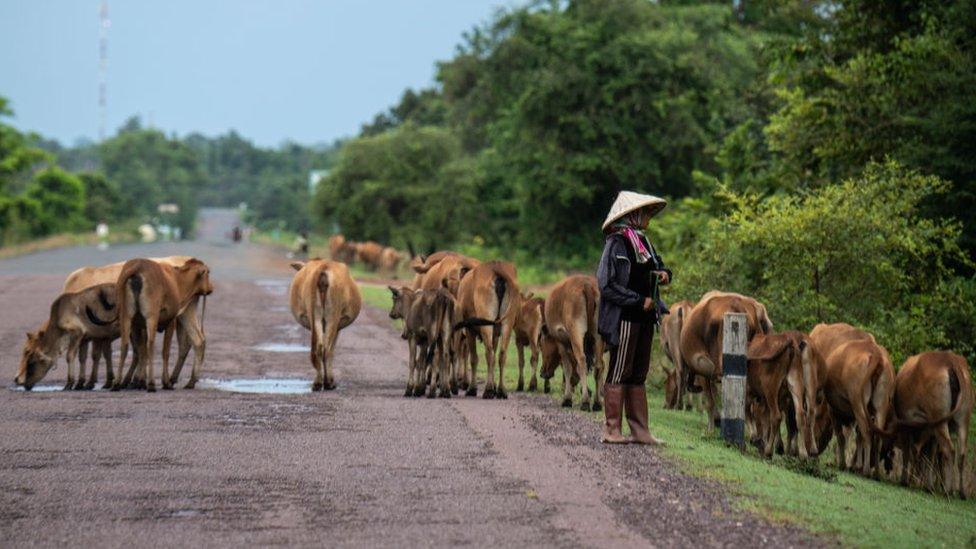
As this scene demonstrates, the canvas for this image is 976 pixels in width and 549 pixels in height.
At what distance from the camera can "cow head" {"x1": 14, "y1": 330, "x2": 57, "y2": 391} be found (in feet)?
56.9

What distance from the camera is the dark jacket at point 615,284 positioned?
12.7 metres

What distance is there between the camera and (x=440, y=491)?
33.0 ft

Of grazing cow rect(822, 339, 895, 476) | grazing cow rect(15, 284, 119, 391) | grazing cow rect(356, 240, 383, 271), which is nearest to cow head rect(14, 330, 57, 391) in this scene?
grazing cow rect(15, 284, 119, 391)

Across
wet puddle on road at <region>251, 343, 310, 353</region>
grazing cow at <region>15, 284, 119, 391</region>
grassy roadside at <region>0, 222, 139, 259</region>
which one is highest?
grassy roadside at <region>0, 222, 139, 259</region>

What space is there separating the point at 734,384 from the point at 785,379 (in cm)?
56

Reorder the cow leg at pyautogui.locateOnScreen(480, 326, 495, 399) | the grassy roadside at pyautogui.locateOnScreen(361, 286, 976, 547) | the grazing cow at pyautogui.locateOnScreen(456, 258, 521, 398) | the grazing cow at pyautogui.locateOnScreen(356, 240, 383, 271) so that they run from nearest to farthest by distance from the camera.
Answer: the grassy roadside at pyautogui.locateOnScreen(361, 286, 976, 547)
the cow leg at pyautogui.locateOnScreen(480, 326, 495, 399)
the grazing cow at pyautogui.locateOnScreen(456, 258, 521, 398)
the grazing cow at pyautogui.locateOnScreen(356, 240, 383, 271)

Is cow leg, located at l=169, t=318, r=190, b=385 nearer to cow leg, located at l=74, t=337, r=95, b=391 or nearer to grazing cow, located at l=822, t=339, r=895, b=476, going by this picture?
cow leg, located at l=74, t=337, r=95, b=391

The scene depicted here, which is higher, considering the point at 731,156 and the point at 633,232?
the point at 731,156

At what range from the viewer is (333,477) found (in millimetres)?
10539

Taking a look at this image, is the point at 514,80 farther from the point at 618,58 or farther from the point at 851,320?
the point at 851,320

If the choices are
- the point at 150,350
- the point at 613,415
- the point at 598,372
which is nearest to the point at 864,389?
the point at 613,415

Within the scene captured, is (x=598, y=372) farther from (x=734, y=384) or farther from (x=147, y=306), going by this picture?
(x=147, y=306)

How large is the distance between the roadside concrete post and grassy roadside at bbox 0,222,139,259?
5158 centimetres

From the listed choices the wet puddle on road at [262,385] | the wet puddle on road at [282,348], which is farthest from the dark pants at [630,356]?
A: the wet puddle on road at [282,348]
